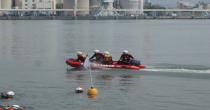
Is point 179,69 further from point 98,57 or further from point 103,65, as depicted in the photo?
point 98,57

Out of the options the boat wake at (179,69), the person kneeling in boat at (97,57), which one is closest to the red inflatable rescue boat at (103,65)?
the person kneeling in boat at (97,57)

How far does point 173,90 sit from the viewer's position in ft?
112

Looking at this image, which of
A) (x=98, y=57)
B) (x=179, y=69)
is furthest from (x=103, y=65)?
(x=179, y=69)

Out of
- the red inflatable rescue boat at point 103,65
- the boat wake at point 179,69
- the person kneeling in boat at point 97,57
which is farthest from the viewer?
the person kneeling in boat at point 97,57

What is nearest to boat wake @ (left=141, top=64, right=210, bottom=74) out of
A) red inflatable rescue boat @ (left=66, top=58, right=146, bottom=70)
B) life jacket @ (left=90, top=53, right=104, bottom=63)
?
red inflatable rescue boat @ (left=66, top=58, right=146, bottom=70)

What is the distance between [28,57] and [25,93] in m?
24.1

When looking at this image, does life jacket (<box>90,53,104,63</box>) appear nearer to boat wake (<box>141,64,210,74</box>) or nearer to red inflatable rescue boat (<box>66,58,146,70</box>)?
red inflatable rescue boat (<box>66,58,146,70</box>)

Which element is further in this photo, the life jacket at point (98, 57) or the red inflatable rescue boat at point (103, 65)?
the life jacket at point (98, 57)

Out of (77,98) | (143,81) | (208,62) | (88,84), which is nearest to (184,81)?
(143,81)

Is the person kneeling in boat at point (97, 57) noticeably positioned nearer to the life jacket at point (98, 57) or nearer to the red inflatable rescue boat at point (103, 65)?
the life jacket at point (98, 57)

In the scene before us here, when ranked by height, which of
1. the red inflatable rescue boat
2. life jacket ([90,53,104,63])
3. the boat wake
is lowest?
the boat wake

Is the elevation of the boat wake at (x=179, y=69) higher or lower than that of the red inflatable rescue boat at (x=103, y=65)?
lower

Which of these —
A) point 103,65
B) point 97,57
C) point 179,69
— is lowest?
point 179,69

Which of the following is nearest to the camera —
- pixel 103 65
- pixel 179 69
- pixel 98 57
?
pixel 179 69
